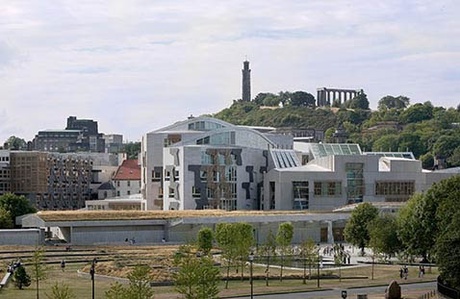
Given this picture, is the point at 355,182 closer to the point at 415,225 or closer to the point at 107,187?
the point at 415,225

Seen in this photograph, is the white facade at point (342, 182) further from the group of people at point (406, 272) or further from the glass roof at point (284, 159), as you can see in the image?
the group of people at point (406, 272)

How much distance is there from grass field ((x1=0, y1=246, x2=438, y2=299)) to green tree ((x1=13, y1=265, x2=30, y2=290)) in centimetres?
42

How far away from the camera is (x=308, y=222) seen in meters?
97.2

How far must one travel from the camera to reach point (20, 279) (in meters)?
56.6

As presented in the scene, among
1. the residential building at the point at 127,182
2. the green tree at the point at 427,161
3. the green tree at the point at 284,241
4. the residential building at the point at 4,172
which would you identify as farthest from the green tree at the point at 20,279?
the green tree at the point at 427,161

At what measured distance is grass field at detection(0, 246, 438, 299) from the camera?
181ft

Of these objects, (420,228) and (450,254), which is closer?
(450,254)

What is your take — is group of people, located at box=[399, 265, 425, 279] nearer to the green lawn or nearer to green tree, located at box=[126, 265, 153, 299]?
the green lawn

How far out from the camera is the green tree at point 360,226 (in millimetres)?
81938

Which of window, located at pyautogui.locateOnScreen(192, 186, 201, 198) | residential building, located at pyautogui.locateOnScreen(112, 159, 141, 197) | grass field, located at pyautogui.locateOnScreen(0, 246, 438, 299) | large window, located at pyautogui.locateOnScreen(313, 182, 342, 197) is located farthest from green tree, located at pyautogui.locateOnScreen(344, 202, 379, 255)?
residential building, located at pyautogui.locateOnScreen(112, 159, 141, 197)

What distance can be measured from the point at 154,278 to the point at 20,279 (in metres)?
8.01

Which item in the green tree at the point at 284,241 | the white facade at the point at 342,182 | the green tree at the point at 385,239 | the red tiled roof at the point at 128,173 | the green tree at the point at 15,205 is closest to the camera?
the green tree at the point at 284,241

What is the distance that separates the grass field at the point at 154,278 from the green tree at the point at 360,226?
29.4 feet

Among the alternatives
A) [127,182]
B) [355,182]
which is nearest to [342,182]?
[355,182]
